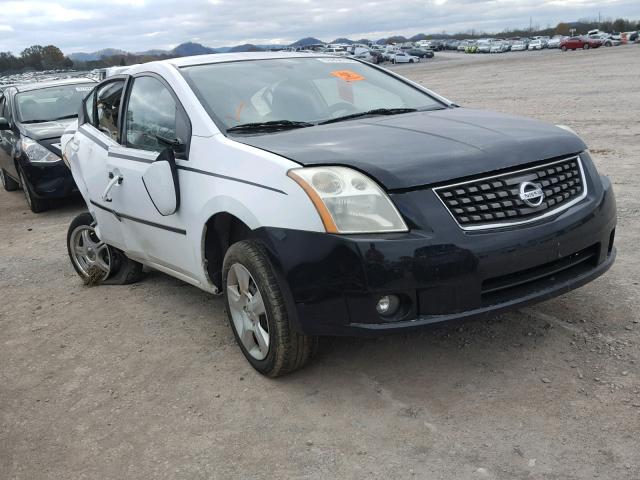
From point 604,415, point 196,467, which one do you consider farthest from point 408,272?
point 196,467

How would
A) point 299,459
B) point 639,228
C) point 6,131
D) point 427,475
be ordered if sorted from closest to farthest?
1. point 427,475
2. point 299,459
3. point 639,228
4. point 6,131

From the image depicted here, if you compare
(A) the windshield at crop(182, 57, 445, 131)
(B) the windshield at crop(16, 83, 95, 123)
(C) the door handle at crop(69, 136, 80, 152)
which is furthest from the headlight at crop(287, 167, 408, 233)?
(B) the windshield at crop(16, 83, 95, 123)

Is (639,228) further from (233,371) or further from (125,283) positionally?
(125,283)

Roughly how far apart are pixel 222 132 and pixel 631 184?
469 cm

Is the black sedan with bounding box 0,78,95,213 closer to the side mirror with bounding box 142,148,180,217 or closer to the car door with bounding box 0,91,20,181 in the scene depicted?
the car door with bounding box 0,91,20,181

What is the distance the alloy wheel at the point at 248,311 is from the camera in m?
3.22

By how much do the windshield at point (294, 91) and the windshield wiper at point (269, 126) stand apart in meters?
0.03

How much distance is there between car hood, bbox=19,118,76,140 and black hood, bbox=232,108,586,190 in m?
6.19

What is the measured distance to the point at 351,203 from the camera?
9.12 feet

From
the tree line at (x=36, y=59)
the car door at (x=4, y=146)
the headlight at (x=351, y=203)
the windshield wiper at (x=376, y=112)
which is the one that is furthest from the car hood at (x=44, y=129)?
the tree line at (x=36, y=59)

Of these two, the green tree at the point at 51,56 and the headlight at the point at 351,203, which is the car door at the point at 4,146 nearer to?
the headlight at the point at 351,203

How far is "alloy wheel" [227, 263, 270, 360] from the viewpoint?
127 inches

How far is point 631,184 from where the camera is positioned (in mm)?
6410

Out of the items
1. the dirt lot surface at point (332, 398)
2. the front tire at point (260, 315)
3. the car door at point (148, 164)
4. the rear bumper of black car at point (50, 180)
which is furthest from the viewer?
the rear bumper of black car at point (50, 180)
